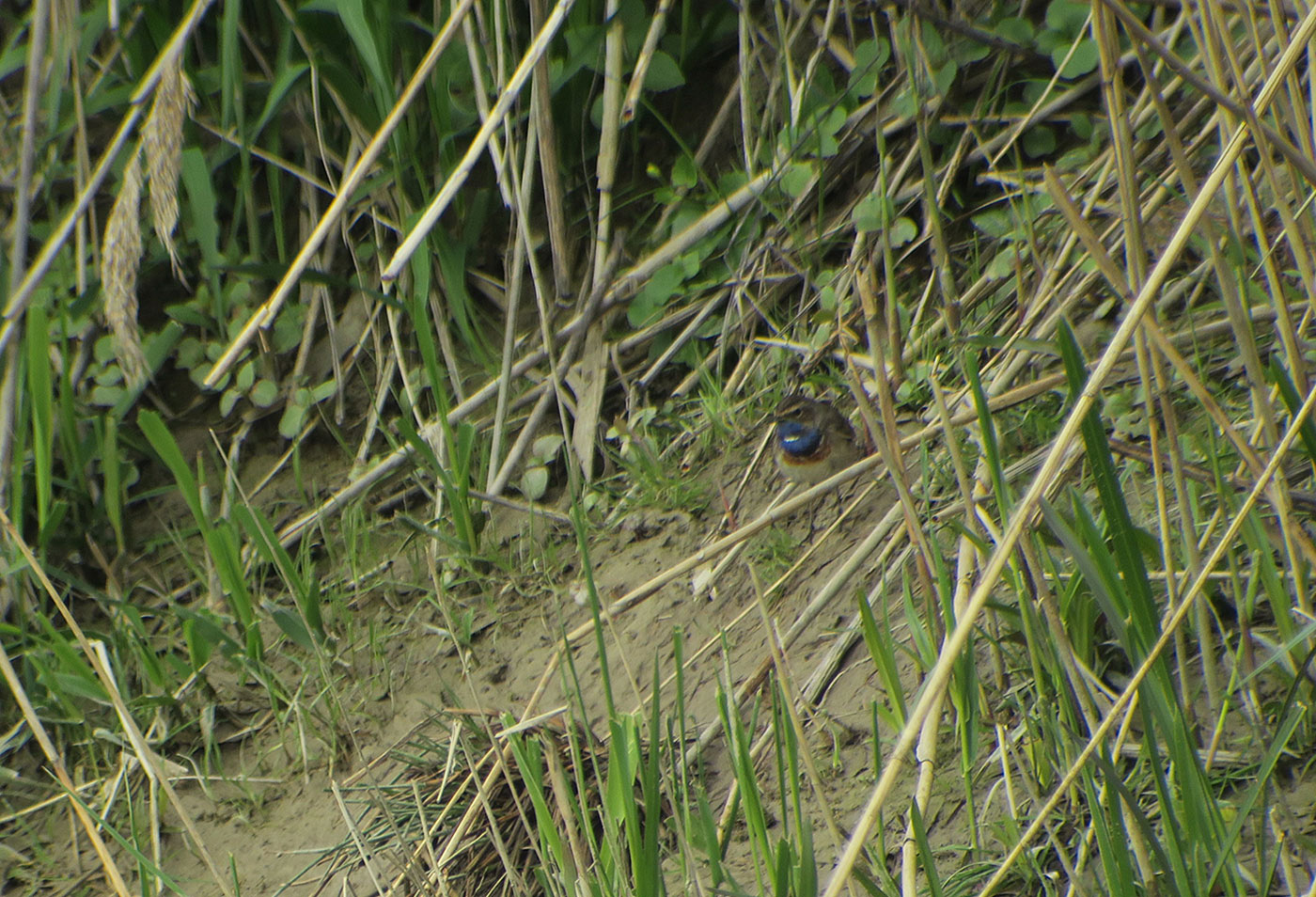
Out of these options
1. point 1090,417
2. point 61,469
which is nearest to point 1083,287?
point 1090,417

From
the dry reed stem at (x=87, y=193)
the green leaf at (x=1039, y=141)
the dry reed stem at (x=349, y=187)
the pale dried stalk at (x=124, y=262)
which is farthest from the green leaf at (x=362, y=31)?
the green leaf at (x=1039, y=141)

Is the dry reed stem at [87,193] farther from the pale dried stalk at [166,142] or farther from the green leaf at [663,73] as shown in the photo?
the green leaf at [663,73]

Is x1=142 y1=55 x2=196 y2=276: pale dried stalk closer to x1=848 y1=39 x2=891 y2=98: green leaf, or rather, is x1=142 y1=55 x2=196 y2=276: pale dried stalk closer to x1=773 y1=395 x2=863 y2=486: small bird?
A: x1=773 y1=395 x2=863 y2=486: small bird

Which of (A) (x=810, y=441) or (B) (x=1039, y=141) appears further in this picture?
(B) (x=1039, y=141)

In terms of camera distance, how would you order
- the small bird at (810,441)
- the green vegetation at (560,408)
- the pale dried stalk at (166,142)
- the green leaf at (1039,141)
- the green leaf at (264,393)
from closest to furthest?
1. the green vegetation at (560,408)
2. the pale dried stalk at (166,142)
3. the small bird at (810,441)
4. the green leaf at (1039,141)
5. the green leaf at (264,393)

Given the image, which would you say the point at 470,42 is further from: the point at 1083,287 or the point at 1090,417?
the point at 1090,417

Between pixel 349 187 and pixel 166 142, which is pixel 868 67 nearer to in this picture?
pixel 349 187

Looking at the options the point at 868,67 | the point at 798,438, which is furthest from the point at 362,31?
the point at 798,438
